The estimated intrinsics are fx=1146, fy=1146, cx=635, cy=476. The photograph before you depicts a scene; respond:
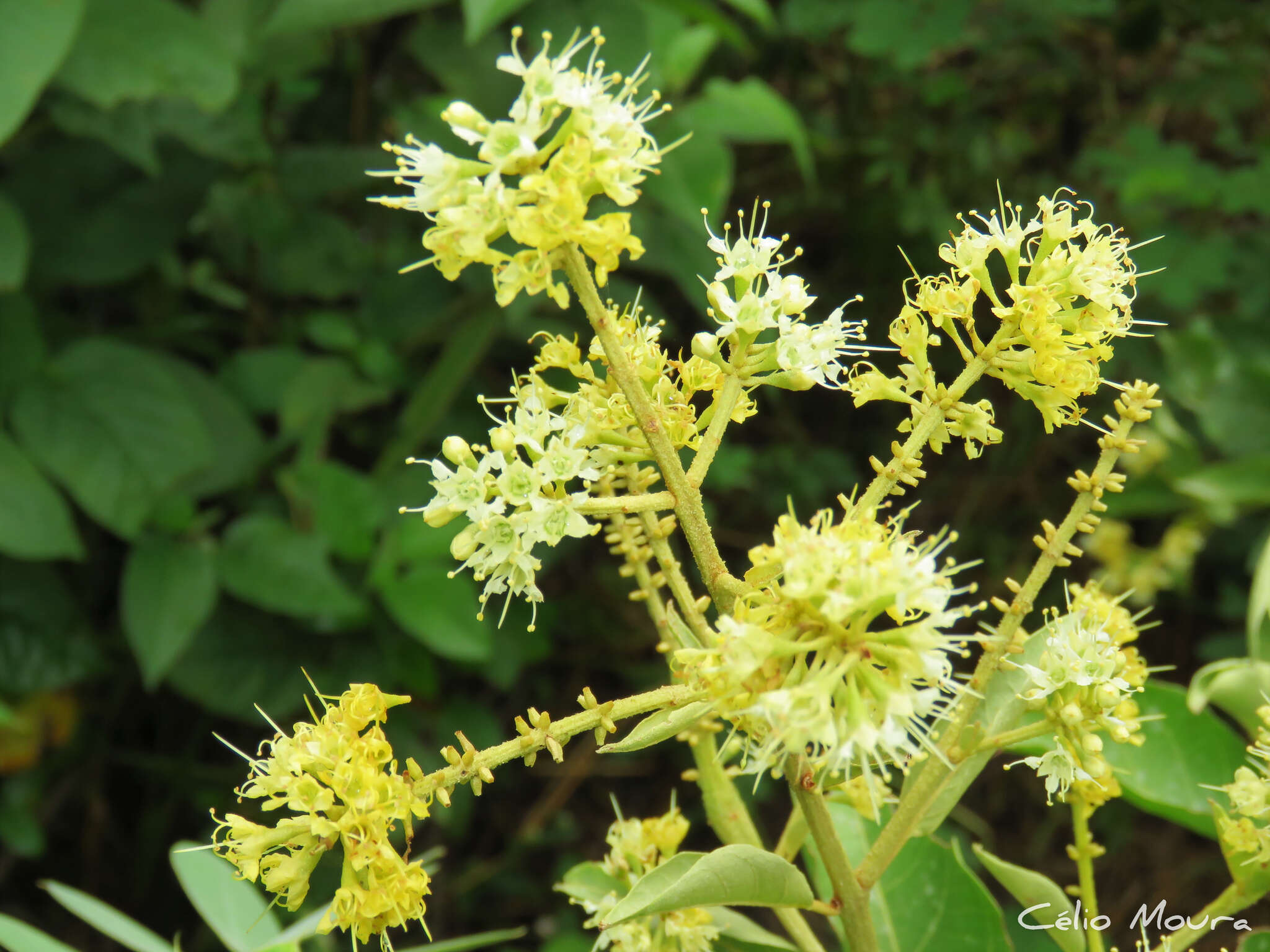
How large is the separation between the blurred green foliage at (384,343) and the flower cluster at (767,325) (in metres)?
0.90

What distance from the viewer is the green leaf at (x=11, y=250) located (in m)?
1.71

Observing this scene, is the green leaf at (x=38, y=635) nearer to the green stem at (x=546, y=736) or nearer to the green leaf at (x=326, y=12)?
the green leaf at (x=326, y=12)

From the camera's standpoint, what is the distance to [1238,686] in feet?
3.63

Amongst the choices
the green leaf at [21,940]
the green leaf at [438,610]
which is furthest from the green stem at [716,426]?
the green leaf at [438,610]

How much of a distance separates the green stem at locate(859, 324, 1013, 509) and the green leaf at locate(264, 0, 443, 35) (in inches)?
51.0

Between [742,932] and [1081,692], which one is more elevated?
[1081,692]

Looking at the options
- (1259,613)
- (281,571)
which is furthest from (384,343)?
(1259,613)

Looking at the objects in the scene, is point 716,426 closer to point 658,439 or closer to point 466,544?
point 658,439

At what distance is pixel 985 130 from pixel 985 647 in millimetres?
2521

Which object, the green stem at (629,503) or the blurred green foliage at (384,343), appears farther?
the blurred green foliage at (384,343)

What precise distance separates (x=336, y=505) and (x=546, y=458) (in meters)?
1.41

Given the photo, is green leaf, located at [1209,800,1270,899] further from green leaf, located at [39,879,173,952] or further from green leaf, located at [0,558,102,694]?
green leaf, located at [0,558,102,694]

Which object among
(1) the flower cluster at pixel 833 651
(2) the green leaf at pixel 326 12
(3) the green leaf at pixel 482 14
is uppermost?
(2) the green leaf at pixel 326 12

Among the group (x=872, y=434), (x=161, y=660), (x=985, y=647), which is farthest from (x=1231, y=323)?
(x=161, y=660)
